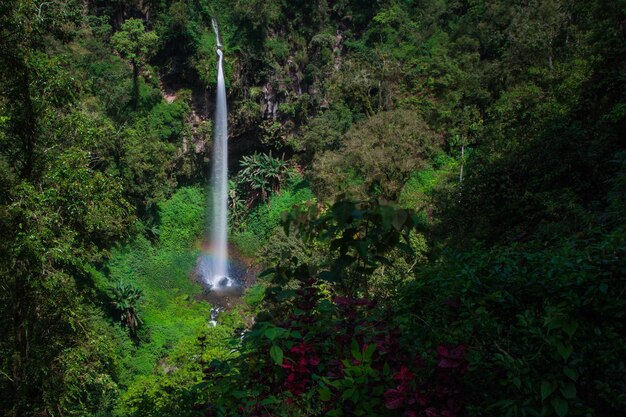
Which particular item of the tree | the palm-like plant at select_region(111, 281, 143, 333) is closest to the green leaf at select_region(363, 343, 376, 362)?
the palm-like plant at select_region(111, 281, 143, 333)

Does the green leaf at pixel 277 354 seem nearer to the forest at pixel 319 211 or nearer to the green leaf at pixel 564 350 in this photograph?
the forest at pixel 319 211

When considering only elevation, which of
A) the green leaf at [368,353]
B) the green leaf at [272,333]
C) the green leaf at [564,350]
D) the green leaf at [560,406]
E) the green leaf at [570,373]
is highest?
the green leaf at [272,333]

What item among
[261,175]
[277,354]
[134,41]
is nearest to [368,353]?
[277,354]

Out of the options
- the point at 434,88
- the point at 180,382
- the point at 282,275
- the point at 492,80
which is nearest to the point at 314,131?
the point at 434,88

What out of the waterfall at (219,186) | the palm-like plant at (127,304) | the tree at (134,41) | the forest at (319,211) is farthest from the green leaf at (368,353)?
the tree at (134,41)

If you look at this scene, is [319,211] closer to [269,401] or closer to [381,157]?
[269,401]

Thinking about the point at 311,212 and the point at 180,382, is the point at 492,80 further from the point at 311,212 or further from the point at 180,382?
the point at 311,212

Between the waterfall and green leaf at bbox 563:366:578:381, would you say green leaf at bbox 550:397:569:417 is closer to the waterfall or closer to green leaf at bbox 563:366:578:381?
green leaf at bbox 563:366:578:381
